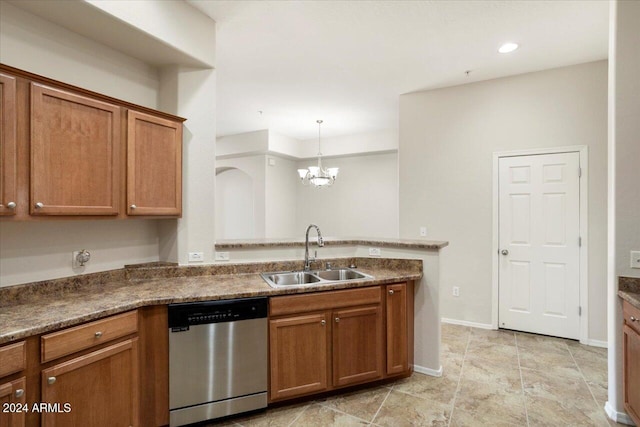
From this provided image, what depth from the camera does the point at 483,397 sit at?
241cm

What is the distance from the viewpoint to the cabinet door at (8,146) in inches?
64.1

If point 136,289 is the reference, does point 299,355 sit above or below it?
below

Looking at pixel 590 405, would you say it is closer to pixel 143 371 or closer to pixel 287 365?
pixel 287 365

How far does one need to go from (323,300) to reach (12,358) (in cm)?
164

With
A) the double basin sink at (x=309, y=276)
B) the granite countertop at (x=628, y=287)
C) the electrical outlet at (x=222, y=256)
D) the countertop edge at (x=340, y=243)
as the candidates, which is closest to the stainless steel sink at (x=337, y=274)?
the double basin sink at (x=309, y=276)

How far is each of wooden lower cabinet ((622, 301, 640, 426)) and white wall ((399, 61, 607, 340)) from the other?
161 centimetres

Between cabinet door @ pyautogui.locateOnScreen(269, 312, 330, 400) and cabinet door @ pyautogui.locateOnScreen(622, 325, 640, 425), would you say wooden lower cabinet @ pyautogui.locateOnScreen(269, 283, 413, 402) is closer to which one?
cabinet door @ pyautogui.locateOnScreen(269, 312, 330, 400)

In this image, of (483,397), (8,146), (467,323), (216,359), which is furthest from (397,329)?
(8,146)

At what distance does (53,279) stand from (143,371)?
85 cm

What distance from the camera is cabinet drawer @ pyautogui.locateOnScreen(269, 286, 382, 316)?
7.18ft

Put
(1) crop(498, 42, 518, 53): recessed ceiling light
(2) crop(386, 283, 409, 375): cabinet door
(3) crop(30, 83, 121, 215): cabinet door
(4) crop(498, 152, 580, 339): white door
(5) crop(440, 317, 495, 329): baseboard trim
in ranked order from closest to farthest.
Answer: (3) crop(30, 83, 121, 215): cabinet door
(2) crop(386, 283, 409, 375): cabinet door
(1) crop(498, 42, 518, 53): recessed ceiling light
(4) crop(498, 152, 580, 339): white door
(5) crop(440, 317, 495, 329): baseboard trim

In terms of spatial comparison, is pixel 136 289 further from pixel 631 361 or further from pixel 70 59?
pixel 631 361

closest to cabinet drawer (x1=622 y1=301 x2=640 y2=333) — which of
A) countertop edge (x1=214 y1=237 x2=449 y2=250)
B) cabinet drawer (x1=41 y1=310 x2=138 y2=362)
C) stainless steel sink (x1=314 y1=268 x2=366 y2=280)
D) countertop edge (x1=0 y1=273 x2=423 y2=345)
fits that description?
countertop edge (x1=214 y1=237 x2=449 y2=250)

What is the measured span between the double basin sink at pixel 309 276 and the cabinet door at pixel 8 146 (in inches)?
62.7
